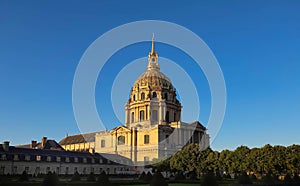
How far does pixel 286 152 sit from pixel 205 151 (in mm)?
12947

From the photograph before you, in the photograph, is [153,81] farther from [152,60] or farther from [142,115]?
[152,60]

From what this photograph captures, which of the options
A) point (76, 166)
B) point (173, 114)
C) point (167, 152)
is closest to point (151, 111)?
point (173, 114)

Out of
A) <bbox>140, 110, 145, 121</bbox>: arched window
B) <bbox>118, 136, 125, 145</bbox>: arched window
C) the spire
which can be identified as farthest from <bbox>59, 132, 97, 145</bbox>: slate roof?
the spire

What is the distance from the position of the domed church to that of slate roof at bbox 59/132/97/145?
25.6 feet

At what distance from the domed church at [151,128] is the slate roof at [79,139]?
779 centimetres

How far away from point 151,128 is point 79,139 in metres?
30.1

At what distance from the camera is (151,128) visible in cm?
7544

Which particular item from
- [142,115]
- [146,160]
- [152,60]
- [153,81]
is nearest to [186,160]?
[146,160]

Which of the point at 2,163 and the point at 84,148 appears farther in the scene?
the point at 84,148

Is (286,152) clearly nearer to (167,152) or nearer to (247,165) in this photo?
(247,165)

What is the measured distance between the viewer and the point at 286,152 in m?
49.8

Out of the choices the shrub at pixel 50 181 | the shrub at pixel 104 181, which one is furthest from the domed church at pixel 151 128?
the shrub at pixel 50 181

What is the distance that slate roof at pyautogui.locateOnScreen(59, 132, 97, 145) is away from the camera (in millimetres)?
92975

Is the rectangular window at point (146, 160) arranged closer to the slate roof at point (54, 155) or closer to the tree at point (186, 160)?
the slate roof at point (54, 155)
